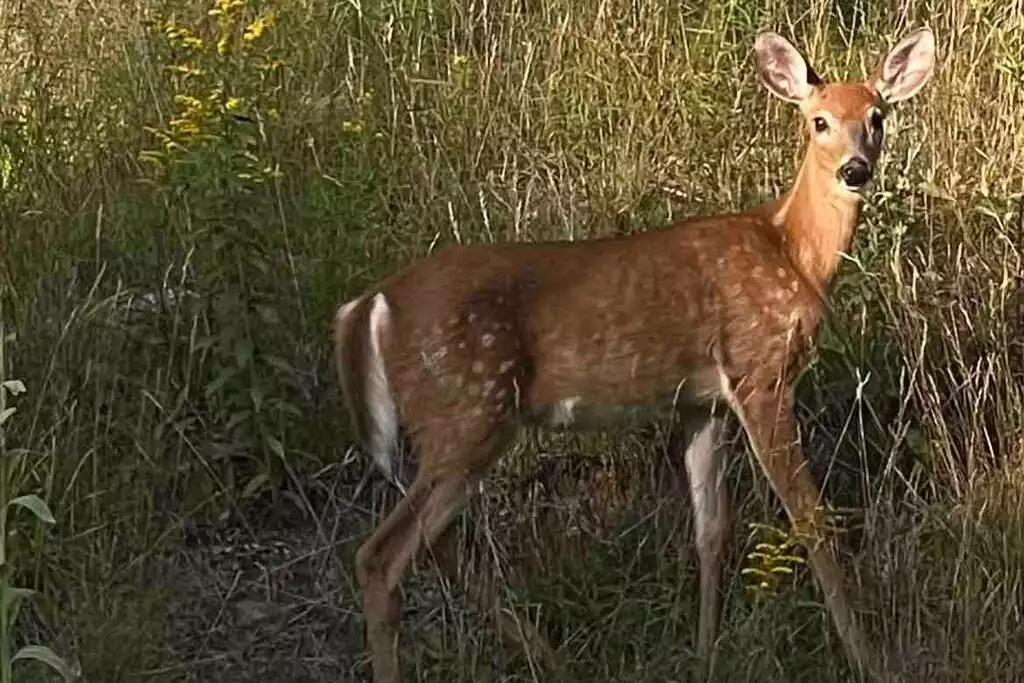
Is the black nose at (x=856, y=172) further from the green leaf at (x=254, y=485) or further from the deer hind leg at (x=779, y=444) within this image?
the green leaf at (x=254, y=485)

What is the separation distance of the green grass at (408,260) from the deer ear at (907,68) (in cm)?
38

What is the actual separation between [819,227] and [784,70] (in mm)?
409

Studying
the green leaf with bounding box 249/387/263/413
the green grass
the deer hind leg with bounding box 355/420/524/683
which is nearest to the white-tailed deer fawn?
the deer hind leg with bounding box 355/420/524/683

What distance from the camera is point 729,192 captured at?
5234 millimetres

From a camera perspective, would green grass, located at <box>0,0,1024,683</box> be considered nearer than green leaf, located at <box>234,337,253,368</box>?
Yes

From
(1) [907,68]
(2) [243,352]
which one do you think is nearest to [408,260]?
(2) [243,352]

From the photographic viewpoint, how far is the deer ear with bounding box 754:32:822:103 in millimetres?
4457

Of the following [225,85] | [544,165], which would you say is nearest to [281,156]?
[225,85]

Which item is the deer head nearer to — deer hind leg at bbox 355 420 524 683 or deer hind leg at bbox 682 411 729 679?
deer hind leg at bbox 682 411 729 679

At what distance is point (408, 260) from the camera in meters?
4.94

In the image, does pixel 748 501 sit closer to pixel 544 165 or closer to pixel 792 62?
pixel 792 62

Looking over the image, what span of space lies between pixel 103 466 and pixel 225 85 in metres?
1.25

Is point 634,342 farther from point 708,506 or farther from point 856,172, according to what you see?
point 856,172

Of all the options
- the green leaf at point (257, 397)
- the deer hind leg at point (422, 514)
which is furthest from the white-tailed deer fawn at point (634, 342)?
the green leaf at point (257, 397)
